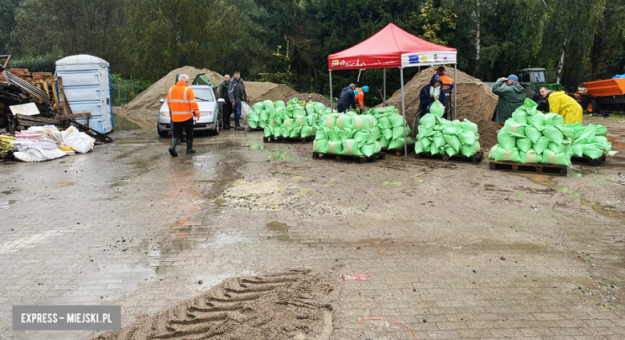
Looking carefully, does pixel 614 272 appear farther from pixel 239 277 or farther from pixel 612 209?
pixel 239 277

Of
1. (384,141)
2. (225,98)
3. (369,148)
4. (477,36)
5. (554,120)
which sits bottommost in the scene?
(369,148)

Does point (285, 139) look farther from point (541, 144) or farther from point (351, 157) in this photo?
point (541, 144)

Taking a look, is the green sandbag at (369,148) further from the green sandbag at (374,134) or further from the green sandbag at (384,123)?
the green sandbag at (384,123)

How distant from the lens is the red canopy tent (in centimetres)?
1005

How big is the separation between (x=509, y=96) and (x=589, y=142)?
190 centimetres

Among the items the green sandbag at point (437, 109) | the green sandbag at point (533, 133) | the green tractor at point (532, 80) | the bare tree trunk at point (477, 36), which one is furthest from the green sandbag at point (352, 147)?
the bare tree trunk at point (477, 36)

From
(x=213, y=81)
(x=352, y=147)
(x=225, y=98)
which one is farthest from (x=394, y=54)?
(x=213, y=81)

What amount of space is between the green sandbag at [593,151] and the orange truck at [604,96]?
13175 millimetres

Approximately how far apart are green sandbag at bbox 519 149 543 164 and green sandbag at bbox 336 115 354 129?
3464 millimetres

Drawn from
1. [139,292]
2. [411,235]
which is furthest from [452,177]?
[139,292]

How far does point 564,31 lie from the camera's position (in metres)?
27.0

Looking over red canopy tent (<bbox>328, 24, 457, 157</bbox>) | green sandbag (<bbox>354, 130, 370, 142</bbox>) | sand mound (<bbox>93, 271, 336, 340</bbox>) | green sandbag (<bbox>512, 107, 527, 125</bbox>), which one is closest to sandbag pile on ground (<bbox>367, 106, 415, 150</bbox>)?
red canopy tent (<bbox>328, 24, 457, 157</bbox>)

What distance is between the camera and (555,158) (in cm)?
849

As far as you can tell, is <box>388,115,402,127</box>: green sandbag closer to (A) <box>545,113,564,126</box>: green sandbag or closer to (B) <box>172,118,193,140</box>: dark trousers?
(A) <box>545,113,564,126</box>: green sandbag
